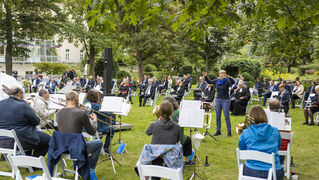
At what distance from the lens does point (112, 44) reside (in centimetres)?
2950

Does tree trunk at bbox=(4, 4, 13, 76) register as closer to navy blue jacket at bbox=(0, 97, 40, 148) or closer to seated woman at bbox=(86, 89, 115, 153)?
seated woman at bbox=(86, 89, 115, 153)

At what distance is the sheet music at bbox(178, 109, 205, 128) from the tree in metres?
17.8

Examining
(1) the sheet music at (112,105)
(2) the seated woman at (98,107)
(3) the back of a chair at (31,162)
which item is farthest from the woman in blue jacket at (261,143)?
(2) the seated woman at (98,107)

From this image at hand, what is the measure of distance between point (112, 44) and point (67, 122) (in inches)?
1000

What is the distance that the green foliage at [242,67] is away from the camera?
22.4 m

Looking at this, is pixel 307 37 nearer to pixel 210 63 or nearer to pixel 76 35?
pixel 76 35

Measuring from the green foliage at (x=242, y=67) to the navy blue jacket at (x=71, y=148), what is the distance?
19.2 m

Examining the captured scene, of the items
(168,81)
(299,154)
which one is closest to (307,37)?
(299,154)

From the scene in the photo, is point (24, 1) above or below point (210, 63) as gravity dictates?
above

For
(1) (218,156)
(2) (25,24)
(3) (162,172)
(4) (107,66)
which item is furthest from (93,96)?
(2) (25,24)

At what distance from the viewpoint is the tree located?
2025 centimetres

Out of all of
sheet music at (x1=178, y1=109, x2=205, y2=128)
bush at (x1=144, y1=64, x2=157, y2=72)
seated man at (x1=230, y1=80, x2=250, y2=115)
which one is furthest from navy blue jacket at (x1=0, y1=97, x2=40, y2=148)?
bush at (x1=144, y1=64, x2=157, y2=72)

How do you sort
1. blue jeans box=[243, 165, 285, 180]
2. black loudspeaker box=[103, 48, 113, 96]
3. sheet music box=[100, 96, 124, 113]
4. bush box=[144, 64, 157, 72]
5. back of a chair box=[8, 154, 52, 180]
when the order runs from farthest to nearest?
bush box=[144, 64, 157, 72] < black loudspeaker box=[103, 48, 113, 96] < sheet music box=[100, 96, 124, 113] < blue jeans box=[243, 165, 285, 180] < back of a chair box=[8, 154, 52, 180]

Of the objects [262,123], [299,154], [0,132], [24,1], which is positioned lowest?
[299,154]
